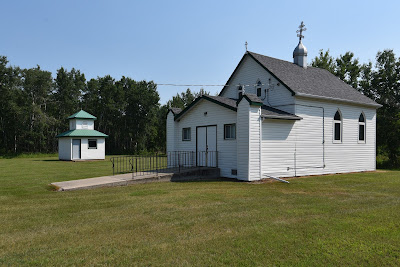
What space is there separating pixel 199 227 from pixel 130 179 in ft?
21.6

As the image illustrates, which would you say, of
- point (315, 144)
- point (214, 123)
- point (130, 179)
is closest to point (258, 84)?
point (214, 123)

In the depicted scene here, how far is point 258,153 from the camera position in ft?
44.8

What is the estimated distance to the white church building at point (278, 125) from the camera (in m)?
13.8

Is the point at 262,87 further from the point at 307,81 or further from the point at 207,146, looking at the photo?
the point at 207,146

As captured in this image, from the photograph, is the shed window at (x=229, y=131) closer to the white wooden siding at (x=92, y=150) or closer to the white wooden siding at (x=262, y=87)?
the white wooden siding at (x=262, y=87)

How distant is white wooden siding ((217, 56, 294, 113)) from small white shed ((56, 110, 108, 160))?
58.6ft

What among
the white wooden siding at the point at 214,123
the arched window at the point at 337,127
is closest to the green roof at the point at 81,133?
the white wooden siding at the point at 214,123

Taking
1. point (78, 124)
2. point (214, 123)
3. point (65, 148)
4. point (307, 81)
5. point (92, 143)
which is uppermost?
point (307, 81)

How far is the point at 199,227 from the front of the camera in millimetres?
6344

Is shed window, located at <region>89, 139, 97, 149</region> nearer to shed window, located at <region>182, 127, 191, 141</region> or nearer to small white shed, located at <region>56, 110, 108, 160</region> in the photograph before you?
small white shed, located at <region>56, 110, 108, 160</region>

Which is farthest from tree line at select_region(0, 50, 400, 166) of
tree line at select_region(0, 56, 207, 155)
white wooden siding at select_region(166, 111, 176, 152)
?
white wooden siding at select_region(166, 111, 176, 152)

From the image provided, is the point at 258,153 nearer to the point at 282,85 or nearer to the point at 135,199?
the point at 282,85

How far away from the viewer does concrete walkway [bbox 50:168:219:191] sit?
11.2 metres

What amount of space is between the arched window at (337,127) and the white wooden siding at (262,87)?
3.70 m
